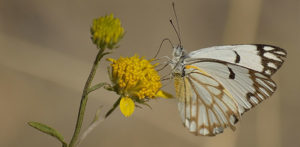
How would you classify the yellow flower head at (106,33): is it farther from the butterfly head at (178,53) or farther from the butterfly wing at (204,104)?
the butterfly wing at (204,104)

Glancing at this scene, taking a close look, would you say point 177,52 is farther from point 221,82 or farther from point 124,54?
point 124,54

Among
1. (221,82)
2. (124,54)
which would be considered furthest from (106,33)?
(124,54)

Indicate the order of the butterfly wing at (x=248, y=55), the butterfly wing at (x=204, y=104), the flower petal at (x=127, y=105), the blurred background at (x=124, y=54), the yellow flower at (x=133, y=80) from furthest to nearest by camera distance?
the blurred background at (x=124, y=54) → the butterfly wing at (x=204, y=104) → the butterfly wing at (x=248, y=55) → the yellow flower at (x=133, y=80) → the flower petal at (x=127, y=105)

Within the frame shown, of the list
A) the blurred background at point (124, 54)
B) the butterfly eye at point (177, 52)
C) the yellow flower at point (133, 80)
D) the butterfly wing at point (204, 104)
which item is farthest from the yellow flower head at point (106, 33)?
the blurred background at point (124, 54)

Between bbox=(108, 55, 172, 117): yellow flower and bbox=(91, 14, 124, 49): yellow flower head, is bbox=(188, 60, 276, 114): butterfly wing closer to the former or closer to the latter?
bbox=(108, 55, 172, 117): yellow flower

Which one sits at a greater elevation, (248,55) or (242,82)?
(248,55)

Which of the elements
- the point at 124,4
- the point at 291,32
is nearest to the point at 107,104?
the point at 124,4

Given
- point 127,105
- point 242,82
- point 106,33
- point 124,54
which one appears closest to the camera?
point 106,33
